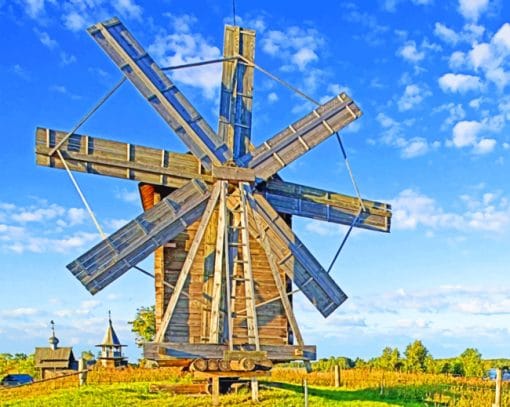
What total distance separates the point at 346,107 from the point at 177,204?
3.84m

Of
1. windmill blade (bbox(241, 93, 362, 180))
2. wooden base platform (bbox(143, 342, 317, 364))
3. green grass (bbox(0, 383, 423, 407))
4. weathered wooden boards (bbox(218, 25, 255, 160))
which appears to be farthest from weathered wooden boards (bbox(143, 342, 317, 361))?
weathered wooden boards (bbox(218, 25, 255, 160))

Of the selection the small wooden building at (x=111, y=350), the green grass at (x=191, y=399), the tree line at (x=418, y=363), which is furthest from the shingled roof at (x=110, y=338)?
the green grass at (x=191, y=399)

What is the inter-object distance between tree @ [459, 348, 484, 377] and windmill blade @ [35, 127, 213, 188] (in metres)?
24.6

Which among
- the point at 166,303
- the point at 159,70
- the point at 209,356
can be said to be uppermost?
the point at 159,70

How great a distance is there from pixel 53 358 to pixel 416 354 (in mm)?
18197

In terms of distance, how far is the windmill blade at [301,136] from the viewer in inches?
470

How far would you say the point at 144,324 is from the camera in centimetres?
3469

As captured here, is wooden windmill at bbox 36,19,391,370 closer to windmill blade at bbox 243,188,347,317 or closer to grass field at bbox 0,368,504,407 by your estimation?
windmill blade at bbox 243,188,347,317

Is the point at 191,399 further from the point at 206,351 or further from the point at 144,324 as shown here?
the point at 144,324

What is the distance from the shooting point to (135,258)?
430 inches

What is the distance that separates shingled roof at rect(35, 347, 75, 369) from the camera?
33781mm

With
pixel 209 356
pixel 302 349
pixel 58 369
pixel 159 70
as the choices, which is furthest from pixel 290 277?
pixel 58 369

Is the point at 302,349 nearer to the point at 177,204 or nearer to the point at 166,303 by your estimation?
the point at 166,303

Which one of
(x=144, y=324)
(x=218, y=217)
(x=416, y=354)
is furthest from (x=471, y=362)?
(x=218, y=217)
